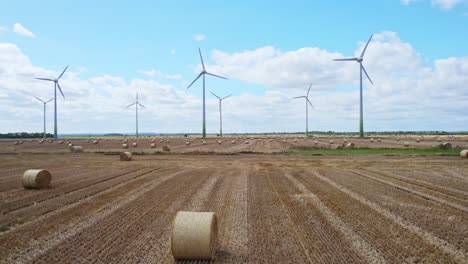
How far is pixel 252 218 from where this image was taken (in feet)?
38.7

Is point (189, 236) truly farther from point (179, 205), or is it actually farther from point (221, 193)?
point (221, 193)

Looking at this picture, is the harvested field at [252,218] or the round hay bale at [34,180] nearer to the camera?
the harvested field at [252,218]

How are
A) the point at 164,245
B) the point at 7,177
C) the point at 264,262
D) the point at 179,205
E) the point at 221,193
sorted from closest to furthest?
1. the point at 264,262
2. the point at 164,245
3. the point at 179,205
4. the point at 221,193
5. the point at 7,177

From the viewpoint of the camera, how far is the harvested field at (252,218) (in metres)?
8.75

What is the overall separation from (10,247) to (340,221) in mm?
8325

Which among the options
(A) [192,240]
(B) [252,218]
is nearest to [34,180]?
(B) [252,218]

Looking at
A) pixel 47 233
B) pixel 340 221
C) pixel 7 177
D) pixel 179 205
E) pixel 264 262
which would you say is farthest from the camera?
pixel 7 177

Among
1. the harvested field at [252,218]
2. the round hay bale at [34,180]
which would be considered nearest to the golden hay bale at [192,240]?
the harvested field at [252,218]

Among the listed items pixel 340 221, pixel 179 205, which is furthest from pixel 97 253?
pixel 340 221

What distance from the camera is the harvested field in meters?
8.75

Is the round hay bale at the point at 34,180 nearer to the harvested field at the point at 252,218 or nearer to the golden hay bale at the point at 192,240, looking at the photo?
the harvested field at the point at 252,218

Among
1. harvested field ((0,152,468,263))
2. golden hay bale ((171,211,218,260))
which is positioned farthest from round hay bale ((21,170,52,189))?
golden hay bale ((171,211,218,260))

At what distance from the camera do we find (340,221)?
37.2 ft

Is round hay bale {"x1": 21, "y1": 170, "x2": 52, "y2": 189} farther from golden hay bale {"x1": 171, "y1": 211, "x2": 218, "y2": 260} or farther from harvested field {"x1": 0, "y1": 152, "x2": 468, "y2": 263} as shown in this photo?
golden hay bale {"x1": 171, "y1": 211, "x2": 218, "y2": 260}
